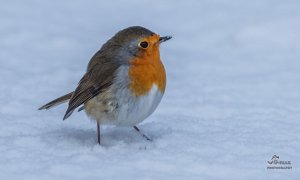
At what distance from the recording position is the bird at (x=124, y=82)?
589cm

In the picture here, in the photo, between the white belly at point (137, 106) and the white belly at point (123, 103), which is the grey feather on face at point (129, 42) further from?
the white belly at point (137, 106)

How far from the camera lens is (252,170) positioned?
5520 millimetres

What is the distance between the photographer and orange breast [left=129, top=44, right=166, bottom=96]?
19.3 ft

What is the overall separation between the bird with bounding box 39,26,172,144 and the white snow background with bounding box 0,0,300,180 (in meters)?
0.28

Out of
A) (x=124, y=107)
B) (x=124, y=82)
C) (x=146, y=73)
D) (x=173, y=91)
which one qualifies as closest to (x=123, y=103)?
(x=124, y=107)

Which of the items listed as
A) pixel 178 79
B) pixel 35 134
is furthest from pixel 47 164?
pixel 178 79

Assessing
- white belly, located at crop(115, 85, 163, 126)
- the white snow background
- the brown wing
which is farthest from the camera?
the brown wing

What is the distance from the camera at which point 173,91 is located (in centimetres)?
805

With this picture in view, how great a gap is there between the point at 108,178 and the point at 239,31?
205 inches

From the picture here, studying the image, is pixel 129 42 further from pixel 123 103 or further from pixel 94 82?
pixel 123 103

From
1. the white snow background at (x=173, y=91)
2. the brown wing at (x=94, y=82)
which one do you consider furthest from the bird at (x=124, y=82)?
the white snow background at (x=173, y=91)

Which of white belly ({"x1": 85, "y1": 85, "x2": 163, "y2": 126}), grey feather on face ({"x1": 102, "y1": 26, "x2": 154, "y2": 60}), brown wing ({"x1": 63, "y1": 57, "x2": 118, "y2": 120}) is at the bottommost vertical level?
white belly ({"x1": 85, "y1": 85, "x2": 163, "y2": 126})

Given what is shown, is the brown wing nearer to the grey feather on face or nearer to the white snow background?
the grey feather on face

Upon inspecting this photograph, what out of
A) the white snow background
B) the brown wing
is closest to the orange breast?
the brown wing
